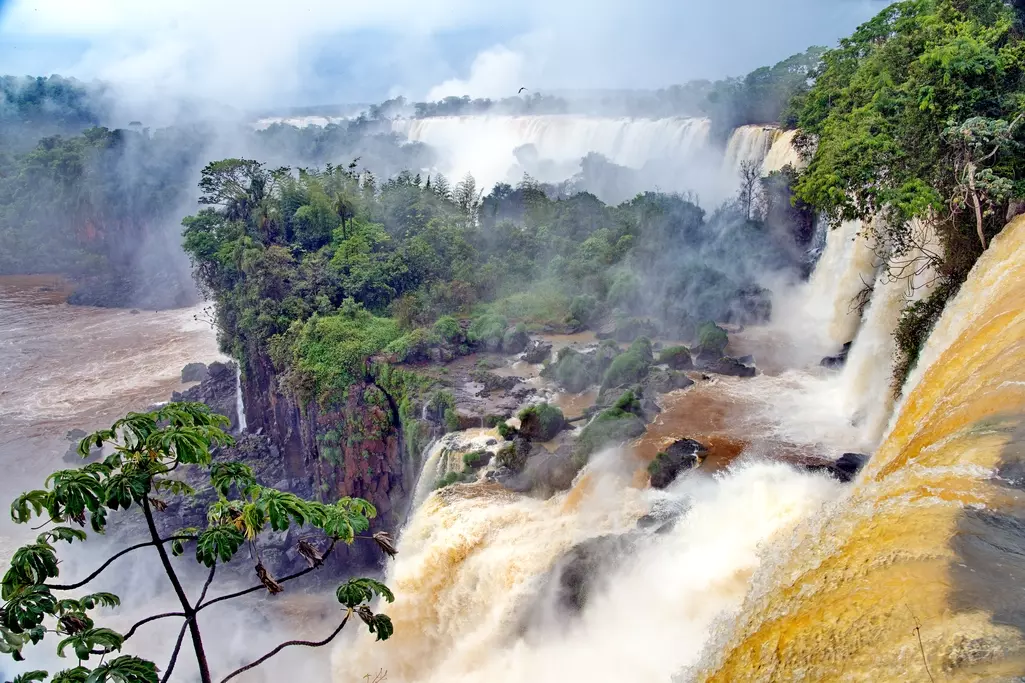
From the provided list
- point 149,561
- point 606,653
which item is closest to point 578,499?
point 606,653

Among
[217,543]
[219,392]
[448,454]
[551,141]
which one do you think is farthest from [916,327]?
[551,141]

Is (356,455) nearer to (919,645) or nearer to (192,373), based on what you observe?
(192,373)

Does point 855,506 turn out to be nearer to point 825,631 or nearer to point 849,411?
point 825,631

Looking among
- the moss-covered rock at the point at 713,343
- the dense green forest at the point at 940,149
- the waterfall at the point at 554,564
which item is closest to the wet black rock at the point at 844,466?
the waterfall at the point at 554,564

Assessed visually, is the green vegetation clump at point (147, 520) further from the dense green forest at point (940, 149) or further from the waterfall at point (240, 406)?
the waterfall at point (240, 406)

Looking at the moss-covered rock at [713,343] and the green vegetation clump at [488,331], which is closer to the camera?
the moss-covered rock at [713,343]
